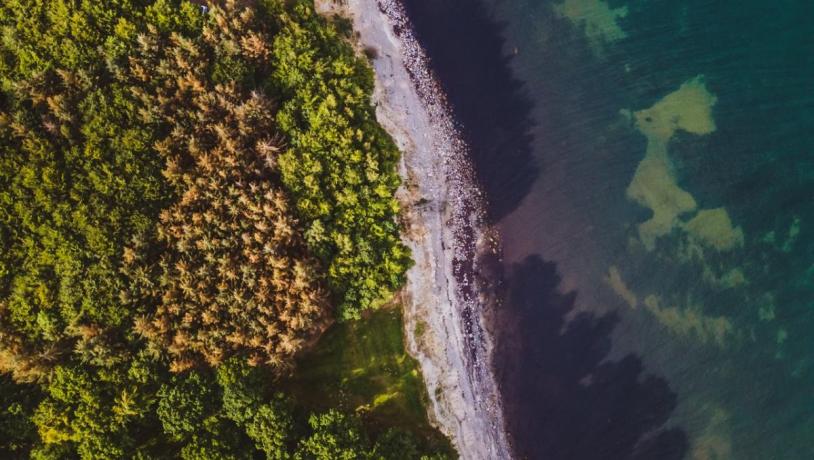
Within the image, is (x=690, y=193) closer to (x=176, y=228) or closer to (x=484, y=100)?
(x=484, y=100)

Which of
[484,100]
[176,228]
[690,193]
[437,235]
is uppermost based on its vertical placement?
[484,100]

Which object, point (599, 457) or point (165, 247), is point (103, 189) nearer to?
point (165, 247)

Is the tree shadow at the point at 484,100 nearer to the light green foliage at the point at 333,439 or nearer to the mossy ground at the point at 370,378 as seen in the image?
the mossy ground at the point at 370,378

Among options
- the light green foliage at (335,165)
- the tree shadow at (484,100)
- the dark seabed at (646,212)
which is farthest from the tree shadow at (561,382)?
the light green foliage at (335,165)

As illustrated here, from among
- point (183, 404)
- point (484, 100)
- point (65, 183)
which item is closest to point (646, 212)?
point (484, 100)

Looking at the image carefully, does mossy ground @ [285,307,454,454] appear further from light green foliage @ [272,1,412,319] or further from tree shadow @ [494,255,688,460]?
tree shadow @ [494,255,688,460]

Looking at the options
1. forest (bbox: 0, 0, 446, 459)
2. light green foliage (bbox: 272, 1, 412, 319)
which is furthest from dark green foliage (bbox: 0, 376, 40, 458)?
light green foliage (bbox: 272, 1, 412, 319)
